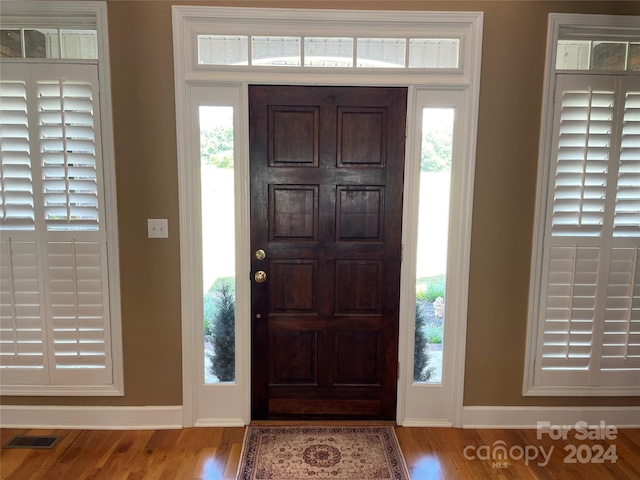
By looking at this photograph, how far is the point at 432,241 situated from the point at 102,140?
2.00 m

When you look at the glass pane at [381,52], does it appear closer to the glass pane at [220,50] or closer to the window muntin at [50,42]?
the glass pane at [220,50]

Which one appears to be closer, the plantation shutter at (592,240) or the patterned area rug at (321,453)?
the patterned area rug at (321,453)

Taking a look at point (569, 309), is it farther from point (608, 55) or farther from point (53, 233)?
point (53, 233)

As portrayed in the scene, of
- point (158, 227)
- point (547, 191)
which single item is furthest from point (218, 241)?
point (547, 191)

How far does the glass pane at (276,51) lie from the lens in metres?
2.27

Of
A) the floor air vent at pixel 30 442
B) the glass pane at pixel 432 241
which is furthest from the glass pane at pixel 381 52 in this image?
the floor air vent at pixel 30 442

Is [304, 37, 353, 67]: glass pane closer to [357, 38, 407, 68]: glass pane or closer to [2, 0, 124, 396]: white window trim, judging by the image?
[357, 38, 407, 68]: glass pane

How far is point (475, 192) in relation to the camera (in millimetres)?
2365

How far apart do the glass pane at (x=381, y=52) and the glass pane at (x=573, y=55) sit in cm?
92

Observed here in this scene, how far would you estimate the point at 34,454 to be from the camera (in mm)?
2227

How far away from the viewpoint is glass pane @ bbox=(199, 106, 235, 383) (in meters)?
2.33

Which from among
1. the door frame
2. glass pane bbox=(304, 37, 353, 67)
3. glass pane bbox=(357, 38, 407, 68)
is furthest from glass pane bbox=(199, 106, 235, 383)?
glass pane bbox=(357, 38, 407, 68)

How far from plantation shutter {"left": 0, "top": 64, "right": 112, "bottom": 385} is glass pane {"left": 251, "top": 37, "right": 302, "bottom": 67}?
90cm

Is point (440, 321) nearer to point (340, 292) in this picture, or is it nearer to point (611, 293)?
point (340, 292)
